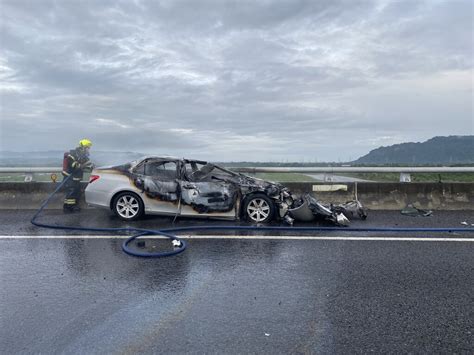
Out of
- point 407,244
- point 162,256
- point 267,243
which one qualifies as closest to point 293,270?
point 267,243

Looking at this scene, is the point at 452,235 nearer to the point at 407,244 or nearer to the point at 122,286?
the point at 407,244

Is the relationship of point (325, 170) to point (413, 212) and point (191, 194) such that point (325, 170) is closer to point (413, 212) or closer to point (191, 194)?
point (413, 212)

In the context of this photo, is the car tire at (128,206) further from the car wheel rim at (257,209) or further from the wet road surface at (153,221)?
the car wheel rim at (257,209)

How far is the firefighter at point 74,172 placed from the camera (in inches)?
377

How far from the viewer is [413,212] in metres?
9.29

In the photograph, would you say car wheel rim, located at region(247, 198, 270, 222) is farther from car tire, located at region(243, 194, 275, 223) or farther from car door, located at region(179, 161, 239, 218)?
car door, located at region(179, 161, 239, 218)

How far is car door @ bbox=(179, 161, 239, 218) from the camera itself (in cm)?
809

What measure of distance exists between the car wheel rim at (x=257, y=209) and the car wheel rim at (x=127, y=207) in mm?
2457

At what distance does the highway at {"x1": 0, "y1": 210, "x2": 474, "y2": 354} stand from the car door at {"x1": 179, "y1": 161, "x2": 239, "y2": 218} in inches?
62.3

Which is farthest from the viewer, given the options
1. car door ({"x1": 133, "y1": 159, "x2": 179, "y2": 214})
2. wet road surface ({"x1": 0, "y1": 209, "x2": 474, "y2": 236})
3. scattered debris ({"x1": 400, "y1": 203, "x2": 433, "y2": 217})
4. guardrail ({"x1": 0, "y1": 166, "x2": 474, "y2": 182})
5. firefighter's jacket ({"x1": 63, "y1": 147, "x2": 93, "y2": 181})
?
guardrail ({"x1": 0, "y1": 166, "x2": 474, "y2": 182})

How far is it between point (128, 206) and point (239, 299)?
16.6 feet

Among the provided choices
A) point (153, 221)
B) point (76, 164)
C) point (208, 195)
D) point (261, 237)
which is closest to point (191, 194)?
point (208, 195)

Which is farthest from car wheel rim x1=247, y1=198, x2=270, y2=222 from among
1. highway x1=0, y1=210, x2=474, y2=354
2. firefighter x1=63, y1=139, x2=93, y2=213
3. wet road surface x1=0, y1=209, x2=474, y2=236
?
firefighter x1=63, y1=139, x2=93, y2=213

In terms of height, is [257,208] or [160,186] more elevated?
[160,186]
